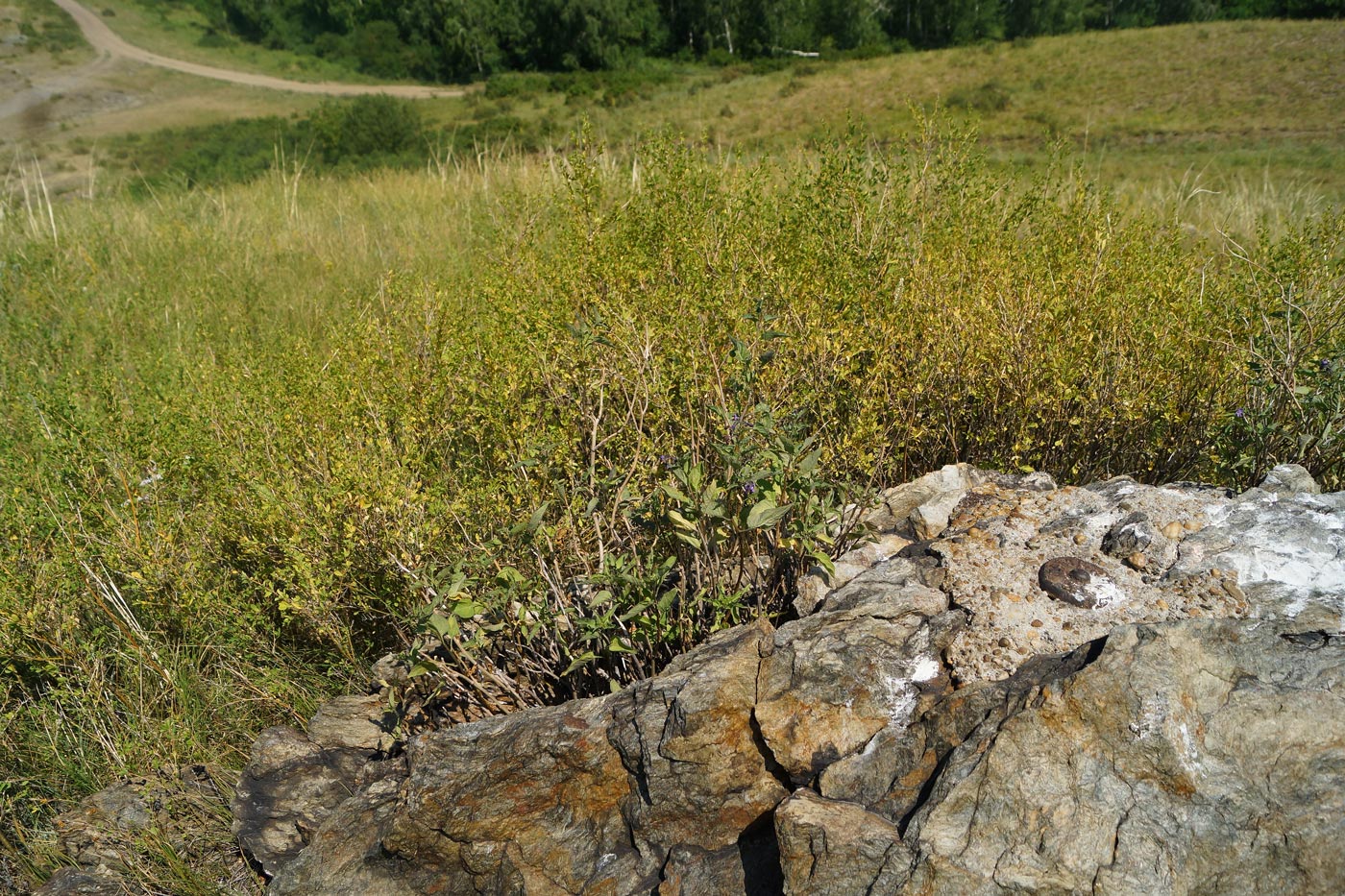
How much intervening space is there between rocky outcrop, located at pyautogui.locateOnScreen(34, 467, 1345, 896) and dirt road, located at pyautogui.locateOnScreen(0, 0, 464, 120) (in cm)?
3798

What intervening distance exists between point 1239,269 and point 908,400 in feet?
5.53

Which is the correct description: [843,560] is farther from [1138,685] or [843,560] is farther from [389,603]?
[389,603]

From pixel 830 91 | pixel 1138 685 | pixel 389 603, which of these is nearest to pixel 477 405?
pixel 389 603

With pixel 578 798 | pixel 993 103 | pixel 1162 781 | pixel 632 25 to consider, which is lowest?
pixel 578 798

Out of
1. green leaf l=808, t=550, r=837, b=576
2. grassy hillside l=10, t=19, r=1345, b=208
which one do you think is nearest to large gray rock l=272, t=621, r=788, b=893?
green leaf l=808, t=550, r=837, b=576

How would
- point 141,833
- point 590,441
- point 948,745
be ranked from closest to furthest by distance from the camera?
point 948,745
point 141,833
point 590,441

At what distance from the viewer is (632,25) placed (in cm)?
4350

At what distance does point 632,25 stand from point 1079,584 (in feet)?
150

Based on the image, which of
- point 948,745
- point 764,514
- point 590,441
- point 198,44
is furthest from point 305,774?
point 198,44

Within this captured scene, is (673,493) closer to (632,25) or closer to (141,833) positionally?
(141,833)

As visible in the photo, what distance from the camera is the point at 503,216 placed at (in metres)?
6.96

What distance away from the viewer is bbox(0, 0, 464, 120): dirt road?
3624 cm

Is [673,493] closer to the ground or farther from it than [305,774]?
farther from it

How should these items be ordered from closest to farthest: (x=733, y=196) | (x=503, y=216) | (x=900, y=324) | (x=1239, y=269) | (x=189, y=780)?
1. (x=189, y=780)
2. (x=900, y=324)
3. (x=1239, y=269)
4. (x=733, y=196)
5. (x=503, y=216)
